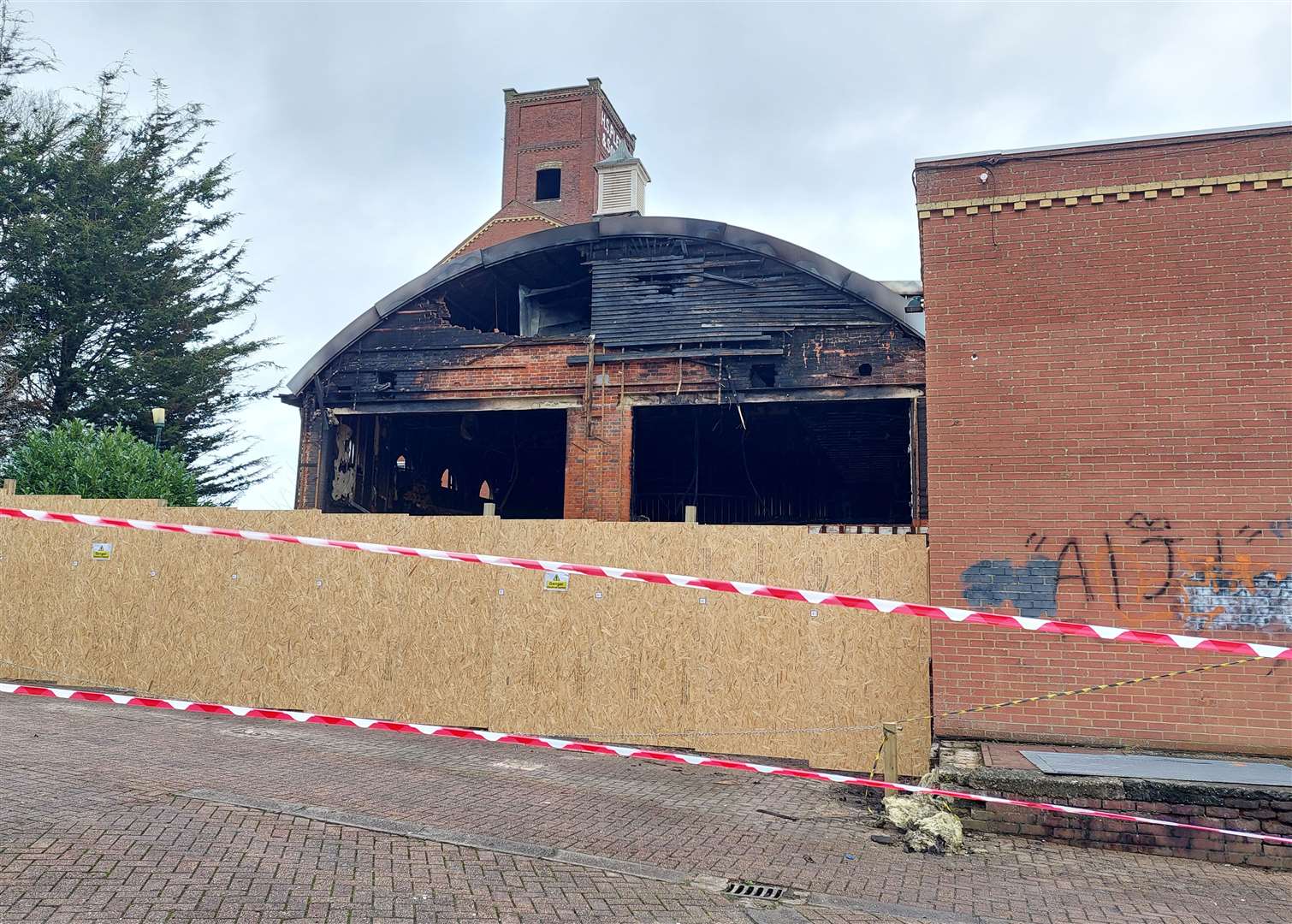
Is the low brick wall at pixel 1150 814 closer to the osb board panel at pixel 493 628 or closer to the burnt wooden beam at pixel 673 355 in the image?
the osb board panel at pixel 493 628

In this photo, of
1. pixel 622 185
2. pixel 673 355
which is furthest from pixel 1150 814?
pixel 622 185

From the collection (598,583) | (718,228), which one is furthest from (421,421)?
(598,583)

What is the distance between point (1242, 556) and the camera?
6910 mm

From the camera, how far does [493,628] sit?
29.1ft

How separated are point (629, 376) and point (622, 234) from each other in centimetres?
222

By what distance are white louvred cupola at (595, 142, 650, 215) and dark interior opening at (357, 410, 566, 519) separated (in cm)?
988

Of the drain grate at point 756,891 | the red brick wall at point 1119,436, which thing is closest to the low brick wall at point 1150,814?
the red brick wall at point 1119,436

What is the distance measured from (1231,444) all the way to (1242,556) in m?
0.85

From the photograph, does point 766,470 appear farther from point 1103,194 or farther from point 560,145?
point 560,145

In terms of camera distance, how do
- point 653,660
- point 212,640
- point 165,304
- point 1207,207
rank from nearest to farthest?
point 1207,207 < point 653,660 < point 212,640 < point 165,304

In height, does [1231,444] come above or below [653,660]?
above

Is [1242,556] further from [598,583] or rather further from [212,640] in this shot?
[212,640]

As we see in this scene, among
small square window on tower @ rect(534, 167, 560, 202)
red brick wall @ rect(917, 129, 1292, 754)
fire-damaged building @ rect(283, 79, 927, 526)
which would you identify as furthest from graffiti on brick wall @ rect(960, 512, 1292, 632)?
small square window on tower @ rect(534, 167, 560, 202)

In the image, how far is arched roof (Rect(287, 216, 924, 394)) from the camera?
13.0 metres
